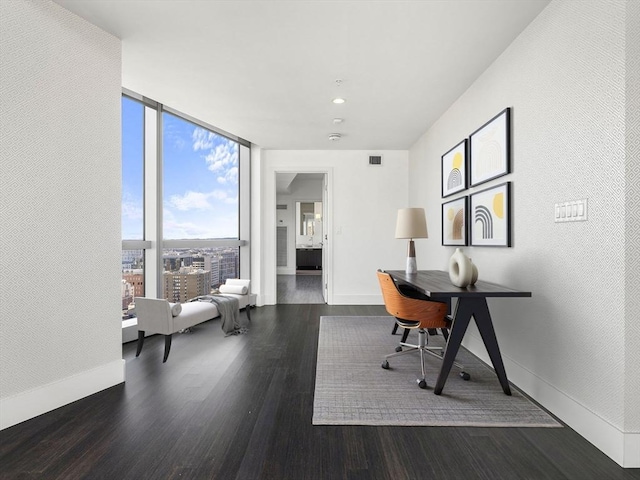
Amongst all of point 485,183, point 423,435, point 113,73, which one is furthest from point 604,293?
point 113,73

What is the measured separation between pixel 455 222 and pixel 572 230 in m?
1.66

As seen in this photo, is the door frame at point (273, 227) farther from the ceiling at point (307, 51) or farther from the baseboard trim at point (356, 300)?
the ceiling at point (307, 51)

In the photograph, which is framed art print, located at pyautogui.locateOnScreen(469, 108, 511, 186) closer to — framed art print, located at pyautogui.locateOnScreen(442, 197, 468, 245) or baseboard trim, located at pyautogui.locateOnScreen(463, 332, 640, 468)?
framed art print, located at pyautogui.locateOnScreen(442, 197, 468, 245)

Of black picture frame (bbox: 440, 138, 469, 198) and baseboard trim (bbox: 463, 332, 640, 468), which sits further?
black picture frame (bbox: 440, 138, 469, 198)

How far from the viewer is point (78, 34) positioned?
91.4 inches

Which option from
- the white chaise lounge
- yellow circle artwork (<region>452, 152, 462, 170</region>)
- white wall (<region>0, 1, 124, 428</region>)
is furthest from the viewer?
yellow circle artwork (<region>452, 152, 462, 170</region>)

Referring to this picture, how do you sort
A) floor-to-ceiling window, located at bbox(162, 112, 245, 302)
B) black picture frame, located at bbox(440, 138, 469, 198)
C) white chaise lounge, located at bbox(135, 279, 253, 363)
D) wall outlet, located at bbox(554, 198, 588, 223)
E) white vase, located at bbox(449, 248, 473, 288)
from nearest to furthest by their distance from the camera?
wall outlet, located at bbox(554, 198, 588, 223)
white vase, located at bbox(449, 248, 473, 288)
white chaise lounge, located at bbox(135, 279, 253, 363)
black picture frame, located at bbox(440, 138, 469, 198)
floor-to-ceiling window, located at bbox(162, 112, 245, 302)

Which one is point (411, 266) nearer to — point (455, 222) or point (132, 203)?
point (455, 222)

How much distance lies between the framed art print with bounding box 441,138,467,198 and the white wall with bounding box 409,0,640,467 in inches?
26.5

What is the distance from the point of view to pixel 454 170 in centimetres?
364

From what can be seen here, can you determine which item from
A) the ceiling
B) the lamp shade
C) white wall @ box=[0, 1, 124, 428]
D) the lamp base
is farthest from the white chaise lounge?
the lamp shade

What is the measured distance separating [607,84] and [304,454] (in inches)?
92.7

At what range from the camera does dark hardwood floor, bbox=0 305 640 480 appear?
1.57m

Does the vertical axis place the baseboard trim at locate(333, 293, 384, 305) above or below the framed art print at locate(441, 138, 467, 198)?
below
